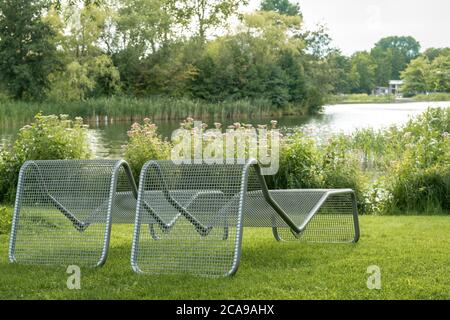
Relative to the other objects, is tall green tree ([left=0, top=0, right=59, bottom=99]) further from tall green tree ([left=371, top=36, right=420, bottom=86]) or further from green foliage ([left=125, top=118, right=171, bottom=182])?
tall green tree ([left=371, top=36, right=420, bottom=86])

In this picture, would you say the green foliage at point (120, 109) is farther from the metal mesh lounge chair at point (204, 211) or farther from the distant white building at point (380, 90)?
the distant white building at point (380, 90)

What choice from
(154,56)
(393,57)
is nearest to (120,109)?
(154,56)

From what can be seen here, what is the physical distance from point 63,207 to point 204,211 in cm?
111

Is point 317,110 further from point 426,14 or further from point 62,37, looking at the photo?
point 426,14

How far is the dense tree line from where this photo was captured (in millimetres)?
35406

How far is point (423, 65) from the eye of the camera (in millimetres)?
58562

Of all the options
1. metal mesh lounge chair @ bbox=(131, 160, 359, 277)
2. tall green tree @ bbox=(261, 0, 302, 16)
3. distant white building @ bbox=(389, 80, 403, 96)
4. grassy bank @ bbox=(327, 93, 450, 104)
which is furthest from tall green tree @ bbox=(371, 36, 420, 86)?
metal mesh lounge chair @ bbox=(131, 160, 359, 277)

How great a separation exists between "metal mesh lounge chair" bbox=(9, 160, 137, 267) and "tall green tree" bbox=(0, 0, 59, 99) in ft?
103

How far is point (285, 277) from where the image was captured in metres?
3.93

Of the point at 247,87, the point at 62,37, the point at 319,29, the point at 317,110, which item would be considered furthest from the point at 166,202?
the point at 319,29

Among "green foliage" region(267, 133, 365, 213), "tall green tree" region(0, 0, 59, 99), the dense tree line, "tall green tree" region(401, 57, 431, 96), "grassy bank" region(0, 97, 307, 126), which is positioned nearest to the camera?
"green foliage" region(267, 133, 365, 213)

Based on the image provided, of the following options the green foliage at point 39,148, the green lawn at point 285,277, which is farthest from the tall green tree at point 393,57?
the green lawn at point 285,277

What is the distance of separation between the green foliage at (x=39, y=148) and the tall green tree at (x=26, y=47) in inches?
1054

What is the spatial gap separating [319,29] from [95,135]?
33382mm
